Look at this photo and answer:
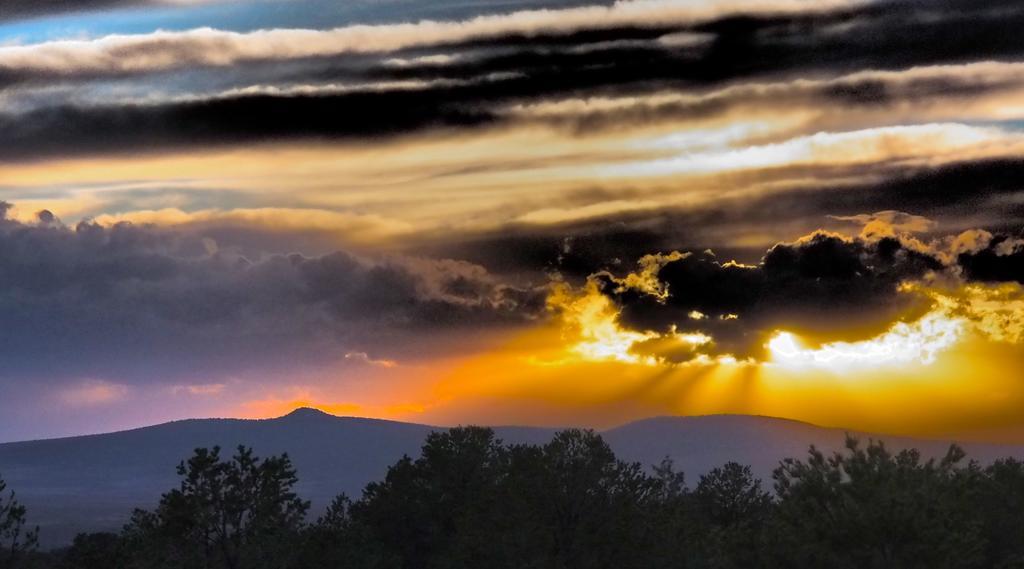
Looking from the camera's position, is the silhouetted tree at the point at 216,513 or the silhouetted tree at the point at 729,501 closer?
the silhouetted tree at the point at 216,513

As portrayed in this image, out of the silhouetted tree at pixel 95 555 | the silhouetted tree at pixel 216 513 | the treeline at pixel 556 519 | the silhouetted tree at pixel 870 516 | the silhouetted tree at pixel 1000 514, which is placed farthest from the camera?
the silhouetted tree at pixel 95 555

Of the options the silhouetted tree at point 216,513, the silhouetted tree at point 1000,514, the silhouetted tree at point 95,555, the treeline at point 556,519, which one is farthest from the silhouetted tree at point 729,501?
the silhouetted tree at point 95,555

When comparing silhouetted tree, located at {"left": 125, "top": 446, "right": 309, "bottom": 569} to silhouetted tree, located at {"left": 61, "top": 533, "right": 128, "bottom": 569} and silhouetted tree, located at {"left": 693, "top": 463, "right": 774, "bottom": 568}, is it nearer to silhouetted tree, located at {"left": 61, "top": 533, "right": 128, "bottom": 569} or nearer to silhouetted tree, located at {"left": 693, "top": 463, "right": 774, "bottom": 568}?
silhouetted tree, located at {"left": 61, "top": 533, "right": 128, "bottom": 569}

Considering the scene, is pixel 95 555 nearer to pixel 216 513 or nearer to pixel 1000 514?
pixel 216 513

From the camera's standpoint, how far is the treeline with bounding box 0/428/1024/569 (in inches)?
2657

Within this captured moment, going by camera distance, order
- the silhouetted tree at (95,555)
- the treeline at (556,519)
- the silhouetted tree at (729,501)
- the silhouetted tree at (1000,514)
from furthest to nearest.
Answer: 1. the silhouetted tree at (729,501)
2. the silhouetted tree at (95,555)
3. the silhouetted tree at (1000,514)
4. the treeline at (556,519)

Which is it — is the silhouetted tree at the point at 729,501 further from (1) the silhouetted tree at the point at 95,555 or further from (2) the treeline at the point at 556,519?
(1) the silhouetted tree at the point at 95,555

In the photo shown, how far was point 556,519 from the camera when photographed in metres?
84.9

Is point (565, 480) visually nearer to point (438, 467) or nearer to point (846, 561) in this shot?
point (438, 467)

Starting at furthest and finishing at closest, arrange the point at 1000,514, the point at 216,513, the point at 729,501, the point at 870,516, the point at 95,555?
the point at 729,501
the point at 95,555
the point at 1000,514
the point at 216,513
the point at 870,516

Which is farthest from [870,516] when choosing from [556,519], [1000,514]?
[556,519]

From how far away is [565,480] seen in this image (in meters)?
85.1

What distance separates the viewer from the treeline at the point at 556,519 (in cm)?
6750

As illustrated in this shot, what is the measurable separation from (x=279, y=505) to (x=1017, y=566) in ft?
131
